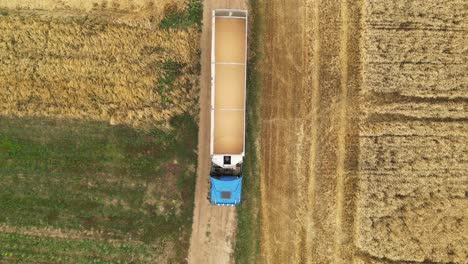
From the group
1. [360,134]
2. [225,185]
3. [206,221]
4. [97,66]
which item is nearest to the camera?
[225,185]

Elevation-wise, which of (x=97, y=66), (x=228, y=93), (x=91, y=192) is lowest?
(x=91, y=192)

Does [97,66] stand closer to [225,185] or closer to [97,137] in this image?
[97,137]

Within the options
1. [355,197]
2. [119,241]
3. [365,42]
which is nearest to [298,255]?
[355,197]

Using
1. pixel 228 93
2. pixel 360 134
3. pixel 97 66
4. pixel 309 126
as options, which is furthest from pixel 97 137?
pixel 360 134

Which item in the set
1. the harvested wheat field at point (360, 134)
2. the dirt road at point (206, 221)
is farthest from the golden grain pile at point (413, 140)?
the dirt road at point (206, 221)

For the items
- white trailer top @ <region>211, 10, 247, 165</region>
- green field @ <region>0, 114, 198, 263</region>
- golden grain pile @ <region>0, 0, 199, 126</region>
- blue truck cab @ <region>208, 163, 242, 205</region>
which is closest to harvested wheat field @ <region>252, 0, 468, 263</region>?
blue truck cab @ <region>208, 163, 242, 205</region>

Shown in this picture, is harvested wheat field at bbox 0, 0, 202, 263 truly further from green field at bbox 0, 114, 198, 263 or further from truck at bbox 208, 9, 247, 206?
truck at bbox 208, 9, 247, 206
